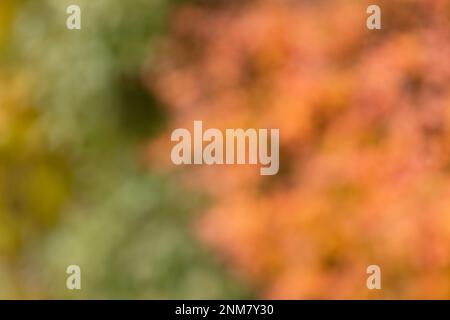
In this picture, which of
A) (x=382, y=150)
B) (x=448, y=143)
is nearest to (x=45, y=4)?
(x=382, y=150)

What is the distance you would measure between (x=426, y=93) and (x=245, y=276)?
2.37 ft

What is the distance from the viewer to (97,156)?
2100 mm

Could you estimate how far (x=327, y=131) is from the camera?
1902mm

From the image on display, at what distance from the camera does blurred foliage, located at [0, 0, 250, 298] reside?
1.97 meters

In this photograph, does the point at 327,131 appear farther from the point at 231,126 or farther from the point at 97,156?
the point at 97,156

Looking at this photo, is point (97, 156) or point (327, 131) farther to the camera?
point (97, 156)

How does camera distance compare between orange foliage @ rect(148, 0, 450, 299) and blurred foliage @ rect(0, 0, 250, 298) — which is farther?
blurred foliage @ rect(0, 0, 250, 298)

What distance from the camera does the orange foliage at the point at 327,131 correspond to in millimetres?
1839

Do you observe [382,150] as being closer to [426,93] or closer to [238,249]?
[426,93]

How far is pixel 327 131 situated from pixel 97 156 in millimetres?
694

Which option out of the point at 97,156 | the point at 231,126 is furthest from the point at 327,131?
the point at 97,156

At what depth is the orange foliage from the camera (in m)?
1.84

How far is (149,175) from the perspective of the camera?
81.0 inches

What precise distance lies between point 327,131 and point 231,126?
0.26 meters
